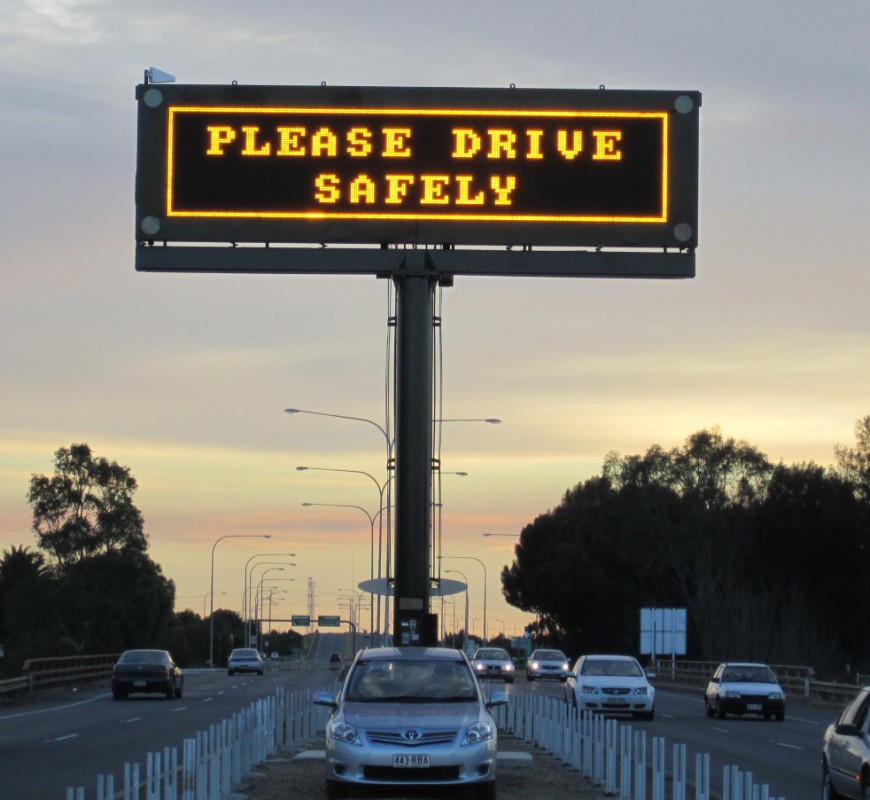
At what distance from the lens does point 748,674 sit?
135 ft

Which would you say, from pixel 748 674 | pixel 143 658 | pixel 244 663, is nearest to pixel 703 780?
pixel 748 674

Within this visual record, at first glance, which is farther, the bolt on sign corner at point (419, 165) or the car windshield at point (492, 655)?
the car windshield at point (492, 655)

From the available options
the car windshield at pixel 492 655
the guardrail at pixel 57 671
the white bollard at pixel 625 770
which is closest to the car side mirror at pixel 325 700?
the white bollard at pixel 625 770

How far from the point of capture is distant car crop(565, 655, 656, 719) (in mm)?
36781

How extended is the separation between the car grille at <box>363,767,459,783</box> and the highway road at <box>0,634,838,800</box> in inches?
141

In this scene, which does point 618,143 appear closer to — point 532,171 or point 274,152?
point 532,171

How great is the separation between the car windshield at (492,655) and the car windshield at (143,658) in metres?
20.1

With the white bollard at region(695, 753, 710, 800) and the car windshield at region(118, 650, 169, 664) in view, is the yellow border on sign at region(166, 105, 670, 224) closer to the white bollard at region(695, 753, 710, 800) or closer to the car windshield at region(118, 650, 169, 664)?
the white bollard at region(695, 753, 710, 800)

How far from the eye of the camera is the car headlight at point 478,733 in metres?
16.6

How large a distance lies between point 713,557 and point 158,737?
214 ft

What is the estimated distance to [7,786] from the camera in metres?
20.0

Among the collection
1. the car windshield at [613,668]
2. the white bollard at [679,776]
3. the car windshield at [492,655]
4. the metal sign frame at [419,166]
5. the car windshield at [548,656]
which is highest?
the metal sign frame at [419,166]

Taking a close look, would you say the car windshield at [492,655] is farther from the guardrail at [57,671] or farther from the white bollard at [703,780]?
the white bollard at [703,780]

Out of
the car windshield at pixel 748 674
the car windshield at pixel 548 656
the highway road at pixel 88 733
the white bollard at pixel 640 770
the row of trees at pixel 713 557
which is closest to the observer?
the white bollard at pixel 640 770
